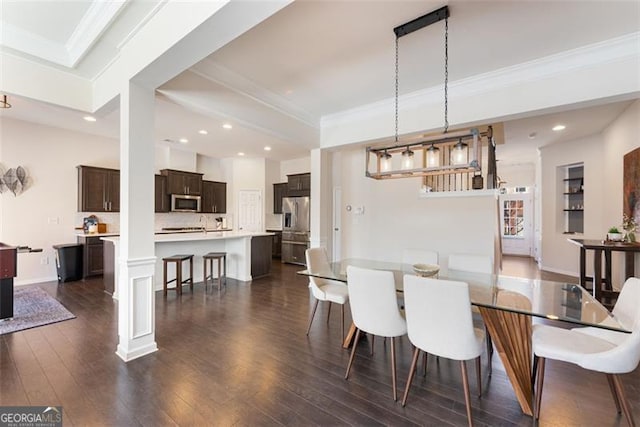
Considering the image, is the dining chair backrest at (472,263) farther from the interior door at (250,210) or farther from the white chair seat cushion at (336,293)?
the interior door at (250,210)

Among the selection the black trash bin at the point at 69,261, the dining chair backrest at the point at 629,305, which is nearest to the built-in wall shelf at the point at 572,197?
the dining chair backrest at the point at 629,305

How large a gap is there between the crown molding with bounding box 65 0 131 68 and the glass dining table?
331 centimetres

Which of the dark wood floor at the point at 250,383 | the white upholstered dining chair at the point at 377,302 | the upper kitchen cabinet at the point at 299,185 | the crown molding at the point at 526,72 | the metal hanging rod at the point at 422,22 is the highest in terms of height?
the metal hanging rod at the point at 422,22

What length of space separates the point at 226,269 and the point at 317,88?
3.89 meters

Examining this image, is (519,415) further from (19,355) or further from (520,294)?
(19,355)

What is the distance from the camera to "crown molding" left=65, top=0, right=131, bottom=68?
227cm

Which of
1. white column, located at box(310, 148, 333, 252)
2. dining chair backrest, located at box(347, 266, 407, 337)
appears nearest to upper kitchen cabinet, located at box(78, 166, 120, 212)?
white column, located at box(310, 148, 333, 252)

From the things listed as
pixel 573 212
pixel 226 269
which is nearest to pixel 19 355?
pixel 226 269

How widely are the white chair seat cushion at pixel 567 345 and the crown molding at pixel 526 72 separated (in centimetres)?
260

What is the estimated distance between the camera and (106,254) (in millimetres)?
4711

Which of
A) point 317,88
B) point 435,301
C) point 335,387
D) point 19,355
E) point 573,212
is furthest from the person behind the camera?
point 573,212

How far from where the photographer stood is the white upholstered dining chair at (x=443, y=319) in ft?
5.76

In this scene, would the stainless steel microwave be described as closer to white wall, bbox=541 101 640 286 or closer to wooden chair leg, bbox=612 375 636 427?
wooden chair leg, bbox=612 375 636 427

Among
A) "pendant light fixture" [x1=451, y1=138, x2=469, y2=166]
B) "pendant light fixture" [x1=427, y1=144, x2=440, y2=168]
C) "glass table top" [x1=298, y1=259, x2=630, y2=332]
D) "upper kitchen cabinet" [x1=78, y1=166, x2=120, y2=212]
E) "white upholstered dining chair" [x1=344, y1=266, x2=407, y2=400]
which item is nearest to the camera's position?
"glass table top" [x1=298, y1=259, x2=630, y2=332]
